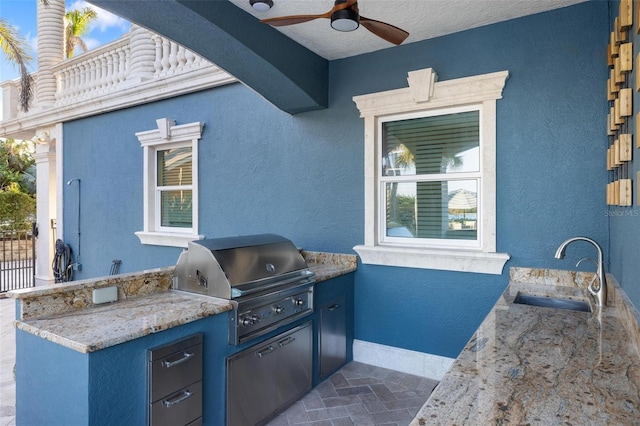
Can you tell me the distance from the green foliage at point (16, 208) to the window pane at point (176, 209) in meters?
9.07

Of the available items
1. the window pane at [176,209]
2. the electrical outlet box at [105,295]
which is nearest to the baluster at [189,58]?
the window pane at [176,209]

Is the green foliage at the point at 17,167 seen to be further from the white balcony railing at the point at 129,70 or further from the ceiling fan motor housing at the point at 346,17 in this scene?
the ceiling fan motor housing at the point at 346,17

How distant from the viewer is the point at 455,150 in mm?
3363

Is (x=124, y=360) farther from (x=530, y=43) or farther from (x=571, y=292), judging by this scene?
(x=530, y=43)

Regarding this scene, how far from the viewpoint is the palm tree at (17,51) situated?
6.72 m

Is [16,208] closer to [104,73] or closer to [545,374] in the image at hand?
[104,73]

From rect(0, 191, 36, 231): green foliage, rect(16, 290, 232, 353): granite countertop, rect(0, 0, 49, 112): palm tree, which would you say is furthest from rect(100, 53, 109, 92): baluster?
rect(0, 191, 36, 231): green foliage

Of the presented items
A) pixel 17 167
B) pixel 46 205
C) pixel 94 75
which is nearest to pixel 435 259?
pixel 94 75

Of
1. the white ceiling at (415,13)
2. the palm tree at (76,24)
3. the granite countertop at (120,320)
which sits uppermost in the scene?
the palm tree at (76,24)

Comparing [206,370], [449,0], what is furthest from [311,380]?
[449,0]

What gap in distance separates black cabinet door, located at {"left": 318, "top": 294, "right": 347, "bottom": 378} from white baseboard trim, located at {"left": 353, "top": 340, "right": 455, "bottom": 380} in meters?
0.20

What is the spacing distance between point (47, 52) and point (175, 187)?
13.3 ft

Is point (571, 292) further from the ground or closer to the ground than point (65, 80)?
closer to the ground

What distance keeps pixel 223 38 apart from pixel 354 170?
5.39 feet
